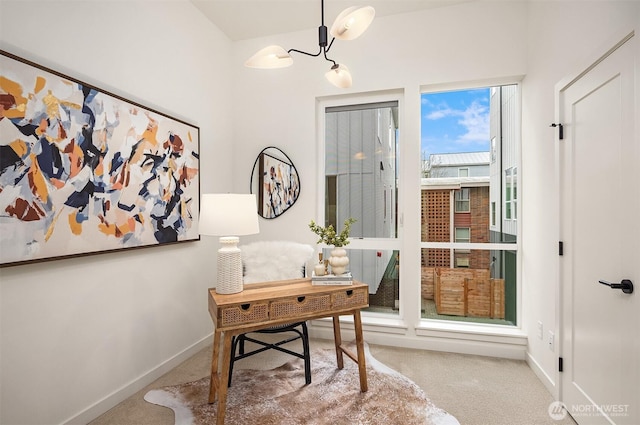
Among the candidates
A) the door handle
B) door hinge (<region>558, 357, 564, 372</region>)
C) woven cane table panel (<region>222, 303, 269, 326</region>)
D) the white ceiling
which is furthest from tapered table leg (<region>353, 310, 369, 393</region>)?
the white ceiling

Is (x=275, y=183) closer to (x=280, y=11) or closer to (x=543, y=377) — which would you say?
(x=280, y=11)

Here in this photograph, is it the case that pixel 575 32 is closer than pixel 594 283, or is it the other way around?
pixel 594 283

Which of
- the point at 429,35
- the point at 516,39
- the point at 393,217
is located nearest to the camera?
the point at 516,39

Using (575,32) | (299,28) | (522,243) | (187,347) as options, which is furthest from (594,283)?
(299,28)

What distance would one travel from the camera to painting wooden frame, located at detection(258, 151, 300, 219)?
329 cm

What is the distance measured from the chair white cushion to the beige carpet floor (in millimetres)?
712

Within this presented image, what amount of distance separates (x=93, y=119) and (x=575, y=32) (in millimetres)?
2986

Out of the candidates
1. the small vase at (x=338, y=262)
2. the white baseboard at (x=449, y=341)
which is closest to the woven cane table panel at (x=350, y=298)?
the small vase at (x=338, y=262)

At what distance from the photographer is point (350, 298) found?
2160 mm

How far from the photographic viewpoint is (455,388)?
88.6 inches

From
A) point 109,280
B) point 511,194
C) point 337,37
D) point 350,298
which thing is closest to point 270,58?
point 337,37

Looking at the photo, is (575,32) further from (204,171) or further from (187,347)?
(187,347)

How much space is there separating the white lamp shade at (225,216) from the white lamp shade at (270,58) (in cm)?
84

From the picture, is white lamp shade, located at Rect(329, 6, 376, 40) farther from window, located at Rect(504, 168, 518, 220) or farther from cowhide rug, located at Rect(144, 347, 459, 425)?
cowhide rug, located at Rect(144, 347, 459, 425)
